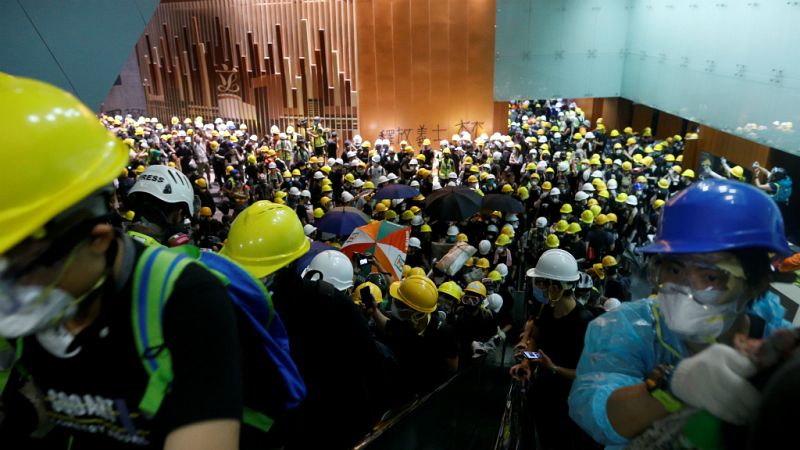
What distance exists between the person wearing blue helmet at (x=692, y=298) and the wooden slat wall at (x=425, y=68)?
18574mm

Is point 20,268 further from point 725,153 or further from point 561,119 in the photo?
point 561,119

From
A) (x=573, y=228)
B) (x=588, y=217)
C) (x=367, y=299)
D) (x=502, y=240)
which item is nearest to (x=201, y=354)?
(x=367, y=299)

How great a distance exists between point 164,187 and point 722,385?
424 cm

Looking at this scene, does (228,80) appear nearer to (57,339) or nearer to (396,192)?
(396,192)

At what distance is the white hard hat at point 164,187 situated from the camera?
4.34 metres

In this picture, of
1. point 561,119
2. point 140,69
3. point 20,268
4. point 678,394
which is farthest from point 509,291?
point 140,69

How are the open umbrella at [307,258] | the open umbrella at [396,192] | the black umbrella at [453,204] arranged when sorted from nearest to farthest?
1. the open umbrella at [307,258]
2. the black umbrella at [453,204]
3. the open umbrella at [396,192]

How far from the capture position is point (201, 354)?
109 centimetres

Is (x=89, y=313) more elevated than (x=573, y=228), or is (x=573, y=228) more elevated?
(x=89, y=313)

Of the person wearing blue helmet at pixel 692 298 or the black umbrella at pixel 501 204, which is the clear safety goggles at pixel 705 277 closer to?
the person wearing blue helmet at pixel 692 298

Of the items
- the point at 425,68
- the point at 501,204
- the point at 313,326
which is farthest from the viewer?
the point at 425,68

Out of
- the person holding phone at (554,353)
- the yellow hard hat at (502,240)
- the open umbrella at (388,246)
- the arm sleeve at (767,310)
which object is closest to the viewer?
the arm sleeve at (767,310)

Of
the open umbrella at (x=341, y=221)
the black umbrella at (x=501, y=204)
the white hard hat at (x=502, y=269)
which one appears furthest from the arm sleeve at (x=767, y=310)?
the black umbrella at (x=501, y=204)

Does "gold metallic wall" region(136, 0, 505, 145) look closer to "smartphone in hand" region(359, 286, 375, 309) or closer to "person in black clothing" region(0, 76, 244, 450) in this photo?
"smartphone in hand" region(359, 286, 375, 309)
